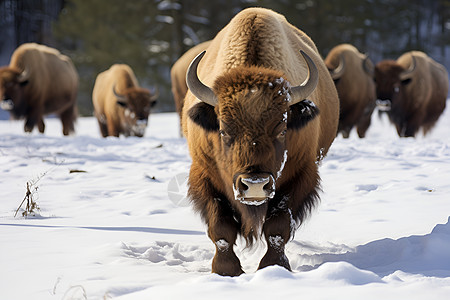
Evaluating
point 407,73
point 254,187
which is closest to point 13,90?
point 407,73

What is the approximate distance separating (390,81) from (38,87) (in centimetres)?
829

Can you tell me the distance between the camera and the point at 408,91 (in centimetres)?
1275

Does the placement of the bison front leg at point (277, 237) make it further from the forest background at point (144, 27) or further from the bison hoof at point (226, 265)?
the forest background at point (144, 27)

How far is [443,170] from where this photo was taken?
658cm

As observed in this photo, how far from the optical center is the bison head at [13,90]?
472 inches

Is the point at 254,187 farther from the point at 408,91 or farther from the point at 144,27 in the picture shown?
the point at 144,27

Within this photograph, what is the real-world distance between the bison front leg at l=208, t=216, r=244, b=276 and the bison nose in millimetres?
557

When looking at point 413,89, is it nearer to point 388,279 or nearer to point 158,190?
point 158,190

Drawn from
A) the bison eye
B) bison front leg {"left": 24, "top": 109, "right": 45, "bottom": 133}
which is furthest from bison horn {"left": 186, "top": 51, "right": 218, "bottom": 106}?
bison front leg {"left": 24, "top": 109, "right": 45, "bottom": 133}

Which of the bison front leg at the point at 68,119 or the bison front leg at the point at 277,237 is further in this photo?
the bison front leg at the point at 68,119

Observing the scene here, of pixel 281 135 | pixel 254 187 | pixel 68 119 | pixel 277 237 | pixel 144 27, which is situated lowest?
pixel 68 119

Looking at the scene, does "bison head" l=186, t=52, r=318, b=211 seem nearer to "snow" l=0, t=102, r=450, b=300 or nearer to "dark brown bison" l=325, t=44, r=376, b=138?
"snow" l=0, t=102, r=450, b=300

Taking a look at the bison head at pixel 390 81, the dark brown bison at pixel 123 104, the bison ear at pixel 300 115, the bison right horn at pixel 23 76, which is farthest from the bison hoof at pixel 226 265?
the bison right horn at pixel 23 76

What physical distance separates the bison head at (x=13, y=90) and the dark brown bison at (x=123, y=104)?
6.56 feet
